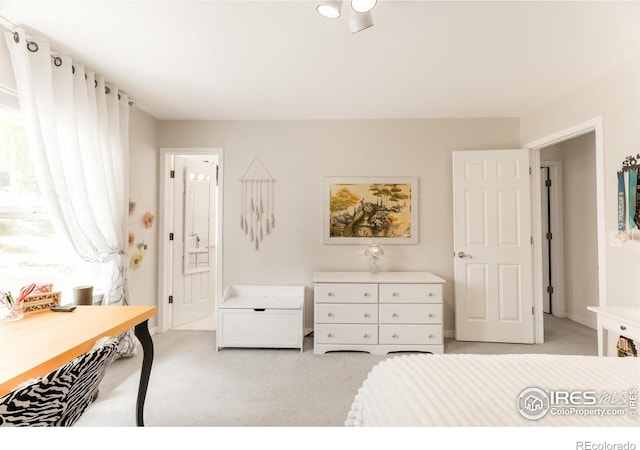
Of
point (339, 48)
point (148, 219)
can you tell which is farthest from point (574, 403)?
point (148, 219)

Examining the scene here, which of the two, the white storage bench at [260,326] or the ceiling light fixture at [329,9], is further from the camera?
the white storage bench at [260,326]

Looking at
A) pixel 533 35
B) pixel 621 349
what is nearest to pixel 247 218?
pixel 533 35

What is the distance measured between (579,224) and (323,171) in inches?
135

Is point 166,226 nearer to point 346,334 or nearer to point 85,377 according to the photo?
point 346,334

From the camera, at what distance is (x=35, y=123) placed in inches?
73.3

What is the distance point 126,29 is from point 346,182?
2.29 meters

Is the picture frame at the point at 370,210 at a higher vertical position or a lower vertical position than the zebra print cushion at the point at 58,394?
higher

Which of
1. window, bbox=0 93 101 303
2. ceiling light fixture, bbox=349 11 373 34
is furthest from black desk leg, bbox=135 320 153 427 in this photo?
ceiling light fixture, bbox=349 11 373 34

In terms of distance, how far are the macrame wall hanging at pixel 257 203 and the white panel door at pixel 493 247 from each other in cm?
212

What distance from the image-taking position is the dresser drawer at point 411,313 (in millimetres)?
2834

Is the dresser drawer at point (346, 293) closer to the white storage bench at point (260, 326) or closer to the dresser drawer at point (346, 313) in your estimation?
the dresser drawer at point (346, 313)

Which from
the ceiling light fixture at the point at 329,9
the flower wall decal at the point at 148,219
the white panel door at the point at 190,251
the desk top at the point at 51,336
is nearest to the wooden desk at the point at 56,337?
the desk top at the point at 51,336

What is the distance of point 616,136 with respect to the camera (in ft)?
7.25
